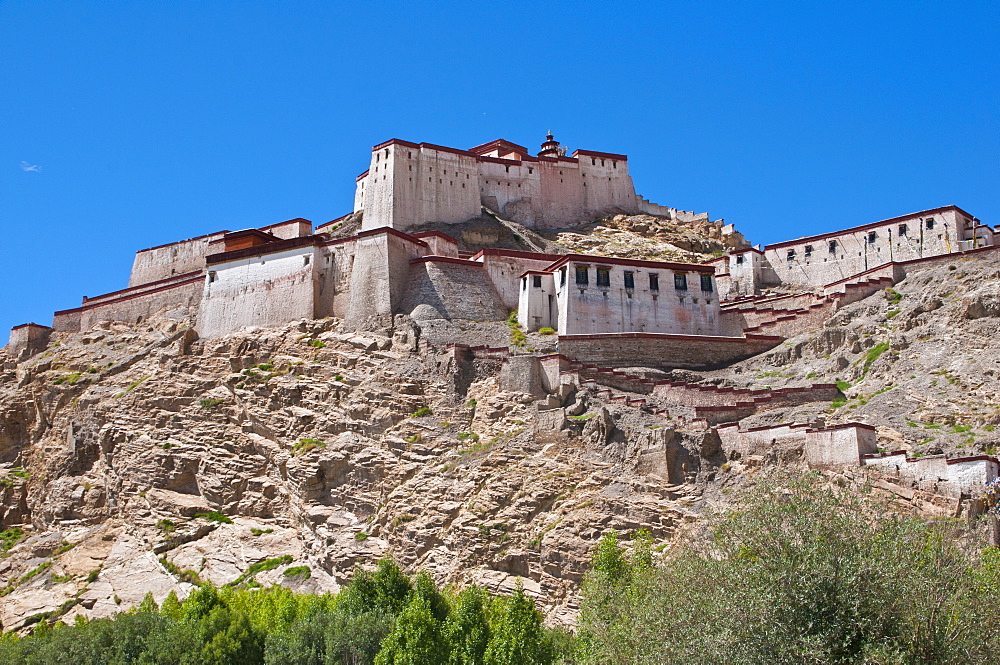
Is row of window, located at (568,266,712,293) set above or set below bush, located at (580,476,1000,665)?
above

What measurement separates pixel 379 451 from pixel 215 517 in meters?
7.77

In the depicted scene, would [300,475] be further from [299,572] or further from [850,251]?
[850,251]

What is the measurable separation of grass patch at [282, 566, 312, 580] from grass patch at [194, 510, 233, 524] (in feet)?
14.0

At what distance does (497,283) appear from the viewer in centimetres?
5478

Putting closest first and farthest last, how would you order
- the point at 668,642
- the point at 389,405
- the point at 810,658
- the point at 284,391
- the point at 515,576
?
1. the point at 810,658
2. the point at 668,642
3. the point at 515,576
4. the point at 389,405
5. the point at 284,391

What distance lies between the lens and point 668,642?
82.3ft

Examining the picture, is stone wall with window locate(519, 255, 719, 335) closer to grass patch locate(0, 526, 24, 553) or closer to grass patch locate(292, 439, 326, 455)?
grass patch locate(292, 439, 326, 455)

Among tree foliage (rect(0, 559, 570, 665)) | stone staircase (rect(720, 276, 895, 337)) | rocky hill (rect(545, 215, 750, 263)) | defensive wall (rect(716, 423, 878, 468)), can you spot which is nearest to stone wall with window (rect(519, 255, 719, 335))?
stone staircase (rect(720, 276, 895, 337))

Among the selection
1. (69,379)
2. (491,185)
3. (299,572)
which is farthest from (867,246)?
(69,379)

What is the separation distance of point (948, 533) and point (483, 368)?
20.2 m

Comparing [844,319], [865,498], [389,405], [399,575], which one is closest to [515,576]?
[399,575]

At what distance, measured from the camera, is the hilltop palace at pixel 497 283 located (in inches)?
1902

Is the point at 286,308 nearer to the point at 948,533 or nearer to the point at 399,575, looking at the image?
the point at 399,575

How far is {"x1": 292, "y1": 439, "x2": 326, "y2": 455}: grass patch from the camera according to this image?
44.0 m
